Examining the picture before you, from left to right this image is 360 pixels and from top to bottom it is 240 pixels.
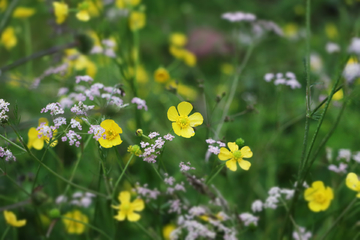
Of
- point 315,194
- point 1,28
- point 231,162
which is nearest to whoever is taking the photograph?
point 231,162

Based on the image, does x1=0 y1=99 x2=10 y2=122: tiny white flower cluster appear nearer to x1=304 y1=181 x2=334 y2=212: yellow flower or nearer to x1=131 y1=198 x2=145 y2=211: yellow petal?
x1=131 y1=198 x2=145 y2=211: yellow petal

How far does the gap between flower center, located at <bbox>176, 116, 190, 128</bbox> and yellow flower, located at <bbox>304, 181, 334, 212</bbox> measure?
319 mm

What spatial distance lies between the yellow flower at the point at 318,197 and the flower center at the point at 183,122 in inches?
12.6

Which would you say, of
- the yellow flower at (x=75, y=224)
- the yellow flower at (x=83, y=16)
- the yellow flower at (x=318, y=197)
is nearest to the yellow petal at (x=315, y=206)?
the yellow flower at (x=318, y=197)

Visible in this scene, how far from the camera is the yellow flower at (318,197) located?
70 cm

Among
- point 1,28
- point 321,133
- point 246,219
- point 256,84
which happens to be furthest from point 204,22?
point 246,219

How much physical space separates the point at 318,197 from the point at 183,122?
1.21 feet

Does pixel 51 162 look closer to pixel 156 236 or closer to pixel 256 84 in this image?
pixel 156 236

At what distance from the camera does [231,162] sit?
0.59 meters

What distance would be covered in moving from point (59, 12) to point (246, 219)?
748 mm

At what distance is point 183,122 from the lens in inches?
24.4

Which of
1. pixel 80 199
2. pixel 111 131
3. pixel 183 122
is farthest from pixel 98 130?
pixel 80 199

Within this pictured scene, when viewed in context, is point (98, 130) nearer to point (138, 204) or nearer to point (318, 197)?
point (138, 204)

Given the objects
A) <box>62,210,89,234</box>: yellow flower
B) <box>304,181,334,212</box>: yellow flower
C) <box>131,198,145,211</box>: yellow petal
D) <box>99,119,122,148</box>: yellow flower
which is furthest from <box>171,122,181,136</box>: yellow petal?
<box>62,210,89,234</box>: yellow flower
